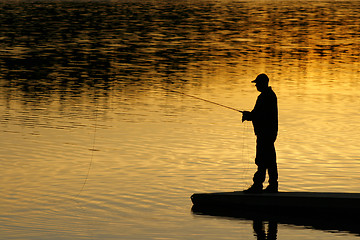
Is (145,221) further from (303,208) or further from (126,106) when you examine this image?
(126,106)

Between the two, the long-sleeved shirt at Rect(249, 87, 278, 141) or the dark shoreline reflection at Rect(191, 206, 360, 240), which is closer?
the dark shoreline reflection at Rect(191, 206, 360, 240)

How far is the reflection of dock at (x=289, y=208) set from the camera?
1373cm

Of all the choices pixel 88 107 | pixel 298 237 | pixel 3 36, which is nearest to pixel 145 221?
pixel 298 237

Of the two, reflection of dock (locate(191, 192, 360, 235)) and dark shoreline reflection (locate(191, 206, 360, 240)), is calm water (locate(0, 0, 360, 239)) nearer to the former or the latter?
dark shoreline reflection (locate(191, 206, 360, 240))

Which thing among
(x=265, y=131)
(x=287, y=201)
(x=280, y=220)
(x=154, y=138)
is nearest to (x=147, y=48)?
(x=154, y=138)

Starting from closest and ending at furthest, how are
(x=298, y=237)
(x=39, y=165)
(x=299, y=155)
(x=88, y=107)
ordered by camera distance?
1. (x=298, y=237)
2. (x=39, y=165)
3. (x=299, y=155)
4. (x=88, y=107)

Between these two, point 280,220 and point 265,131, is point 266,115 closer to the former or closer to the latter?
point 265,131

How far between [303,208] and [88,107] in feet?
40.1

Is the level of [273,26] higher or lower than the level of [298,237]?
higher

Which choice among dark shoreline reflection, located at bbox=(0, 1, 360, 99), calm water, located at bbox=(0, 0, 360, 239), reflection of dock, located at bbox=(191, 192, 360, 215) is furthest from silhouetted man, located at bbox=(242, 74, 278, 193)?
dark shoreline reflection, located at bbox=(0, 1, 360, 99)

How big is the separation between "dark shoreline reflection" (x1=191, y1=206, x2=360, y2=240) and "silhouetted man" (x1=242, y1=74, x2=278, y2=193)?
0.56 m

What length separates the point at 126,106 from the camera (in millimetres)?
25594

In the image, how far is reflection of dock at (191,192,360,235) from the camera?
13734 millimetres

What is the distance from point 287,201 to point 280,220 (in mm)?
363
